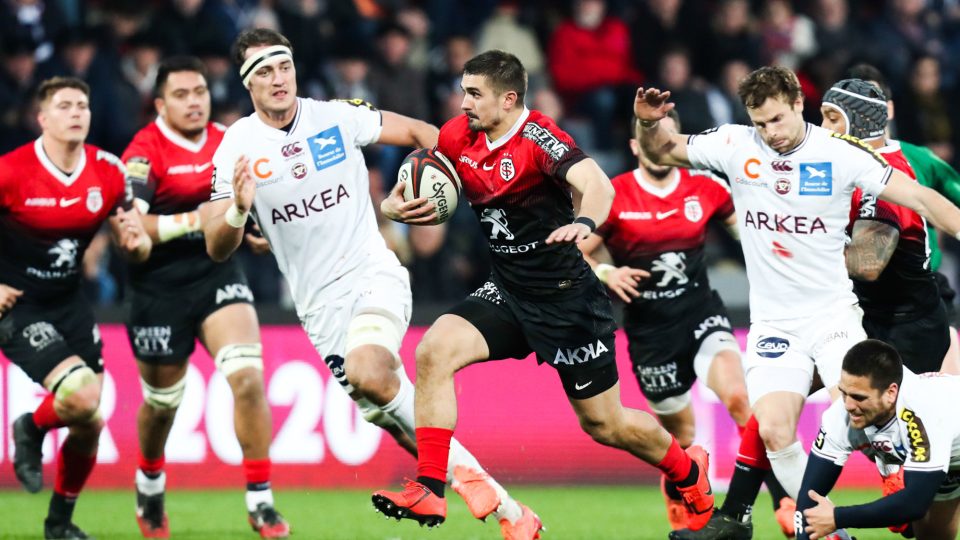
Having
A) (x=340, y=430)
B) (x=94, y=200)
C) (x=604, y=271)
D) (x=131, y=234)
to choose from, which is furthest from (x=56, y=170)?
(x=340, y=430)

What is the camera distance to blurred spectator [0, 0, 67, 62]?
15410mm

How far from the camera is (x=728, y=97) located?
16531 millimetres

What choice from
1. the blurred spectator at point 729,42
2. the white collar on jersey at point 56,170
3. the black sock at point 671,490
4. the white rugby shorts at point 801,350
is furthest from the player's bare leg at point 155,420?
the blurred spectator at point 729,42

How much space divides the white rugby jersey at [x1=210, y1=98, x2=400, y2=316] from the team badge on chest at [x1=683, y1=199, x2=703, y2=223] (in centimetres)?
237

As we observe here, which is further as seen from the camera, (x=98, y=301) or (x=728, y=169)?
(x=98, y=301)

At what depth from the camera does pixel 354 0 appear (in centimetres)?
1691

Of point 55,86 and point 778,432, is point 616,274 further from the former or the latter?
point 55,86

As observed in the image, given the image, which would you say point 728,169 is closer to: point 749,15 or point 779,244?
point 779,244

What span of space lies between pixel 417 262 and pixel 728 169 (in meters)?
6.21

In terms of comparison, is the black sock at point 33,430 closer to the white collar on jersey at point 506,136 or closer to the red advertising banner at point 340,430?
the red advertising banner at point 340,430

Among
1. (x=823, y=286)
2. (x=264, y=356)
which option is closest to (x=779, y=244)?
(x=823, y=286)

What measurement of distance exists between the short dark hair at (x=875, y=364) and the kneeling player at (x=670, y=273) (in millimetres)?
2817

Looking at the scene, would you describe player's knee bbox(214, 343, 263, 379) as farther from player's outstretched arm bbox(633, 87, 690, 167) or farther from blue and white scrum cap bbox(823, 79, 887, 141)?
blue and white scrum cap bbox(823, 79, 887, 141)

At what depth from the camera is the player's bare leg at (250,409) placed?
10.2m
